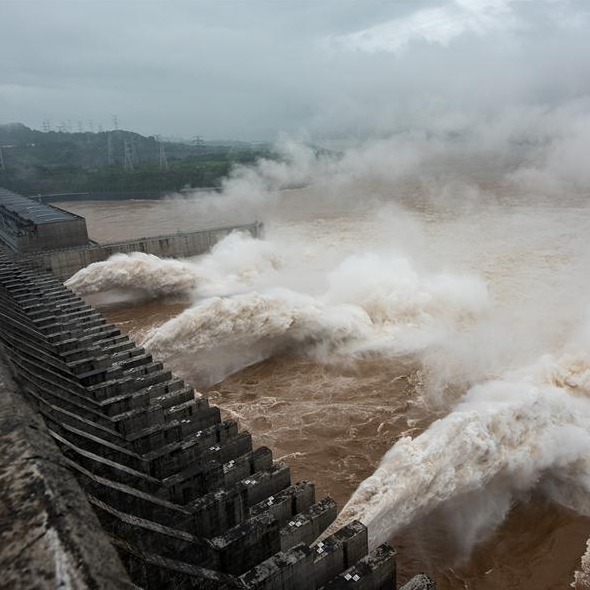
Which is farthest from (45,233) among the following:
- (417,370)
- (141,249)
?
(417,370)

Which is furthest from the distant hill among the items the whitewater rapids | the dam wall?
the whitewater rapids

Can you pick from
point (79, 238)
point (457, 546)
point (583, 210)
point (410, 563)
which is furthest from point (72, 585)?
point (583, 210)

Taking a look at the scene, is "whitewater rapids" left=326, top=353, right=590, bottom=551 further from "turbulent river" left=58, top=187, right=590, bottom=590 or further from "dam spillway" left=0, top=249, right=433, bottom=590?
"dam spillway" left=0, top=249, right=433, bottom=590

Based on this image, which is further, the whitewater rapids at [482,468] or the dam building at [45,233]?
the dam building at [45,233]

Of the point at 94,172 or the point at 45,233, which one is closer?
the point at 45,233

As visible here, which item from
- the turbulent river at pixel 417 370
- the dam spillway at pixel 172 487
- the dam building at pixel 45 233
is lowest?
the turbulent river at pixel 417 370

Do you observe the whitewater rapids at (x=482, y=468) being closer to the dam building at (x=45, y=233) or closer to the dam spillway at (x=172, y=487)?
the dam spillway at (x=172, y=487)

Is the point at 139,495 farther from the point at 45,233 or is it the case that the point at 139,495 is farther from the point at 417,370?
the point at 45,233

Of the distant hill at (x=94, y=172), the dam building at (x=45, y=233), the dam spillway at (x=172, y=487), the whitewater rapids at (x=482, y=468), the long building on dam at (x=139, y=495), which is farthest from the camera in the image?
the distant hill at (x=94, y=172)

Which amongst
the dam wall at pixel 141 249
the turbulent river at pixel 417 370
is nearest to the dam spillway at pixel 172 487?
the turbulent river at pixel 417 370
